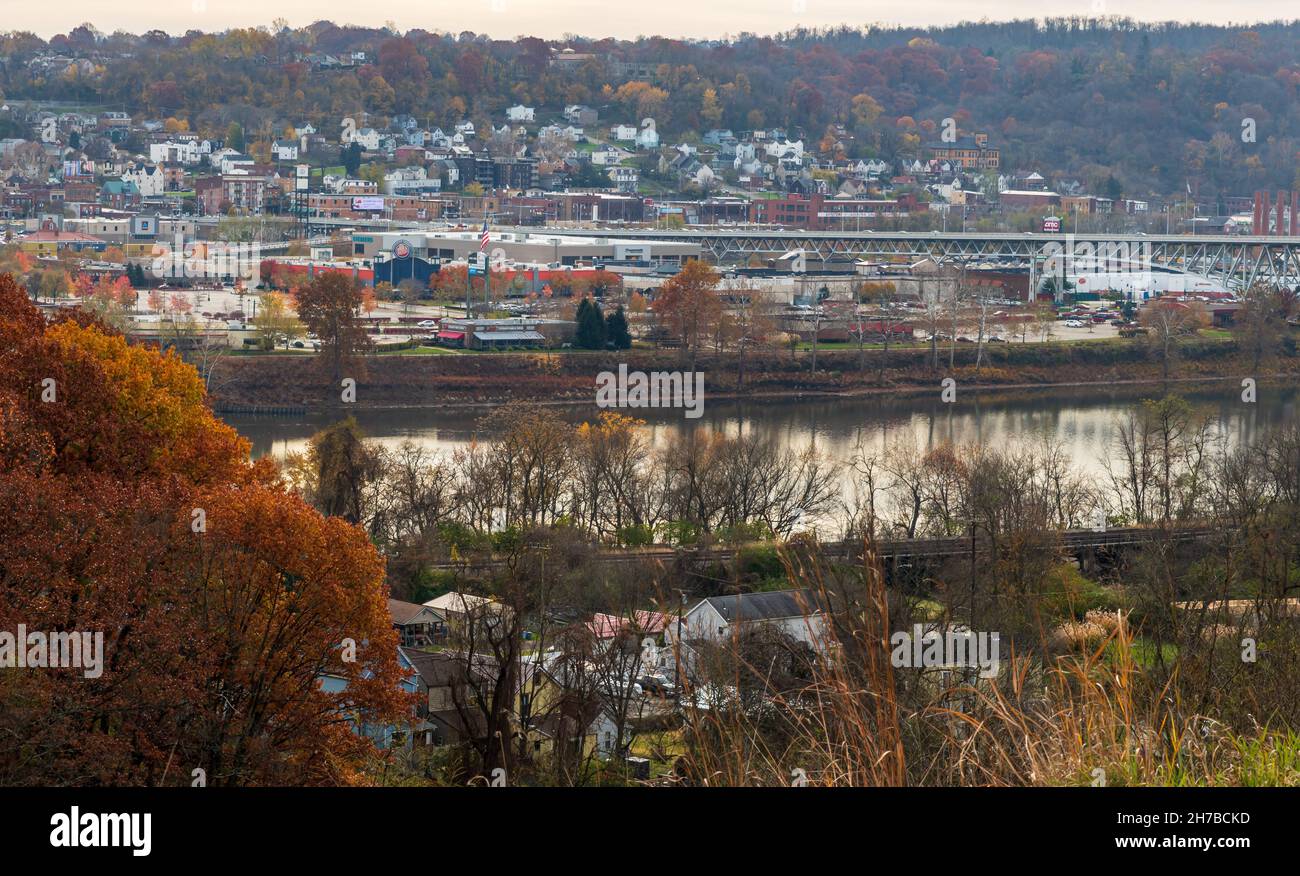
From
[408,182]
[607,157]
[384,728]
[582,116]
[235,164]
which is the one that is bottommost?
[384,728]

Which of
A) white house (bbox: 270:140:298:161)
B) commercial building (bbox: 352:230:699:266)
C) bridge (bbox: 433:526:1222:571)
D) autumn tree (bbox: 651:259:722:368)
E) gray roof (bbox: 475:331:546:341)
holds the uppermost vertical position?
white house (bbox: 270:140:298:161)

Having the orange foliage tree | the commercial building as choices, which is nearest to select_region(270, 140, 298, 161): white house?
the commercial building

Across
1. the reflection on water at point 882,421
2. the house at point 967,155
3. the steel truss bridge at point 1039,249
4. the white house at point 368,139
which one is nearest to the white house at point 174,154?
the white house at point 368,139

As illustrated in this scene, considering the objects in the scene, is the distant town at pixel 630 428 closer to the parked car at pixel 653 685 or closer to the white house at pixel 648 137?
the parked car at pixel 653 685

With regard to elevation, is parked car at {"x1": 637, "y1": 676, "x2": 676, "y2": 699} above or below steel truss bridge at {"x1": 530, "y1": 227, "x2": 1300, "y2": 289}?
below

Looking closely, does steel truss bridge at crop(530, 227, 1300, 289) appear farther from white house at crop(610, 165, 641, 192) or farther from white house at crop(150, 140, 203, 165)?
white house at crop(150, 140, 203, 165)

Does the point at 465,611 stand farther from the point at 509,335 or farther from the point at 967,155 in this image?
the point at 967,155

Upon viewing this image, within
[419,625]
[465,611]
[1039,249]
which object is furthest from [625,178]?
[465,611]
